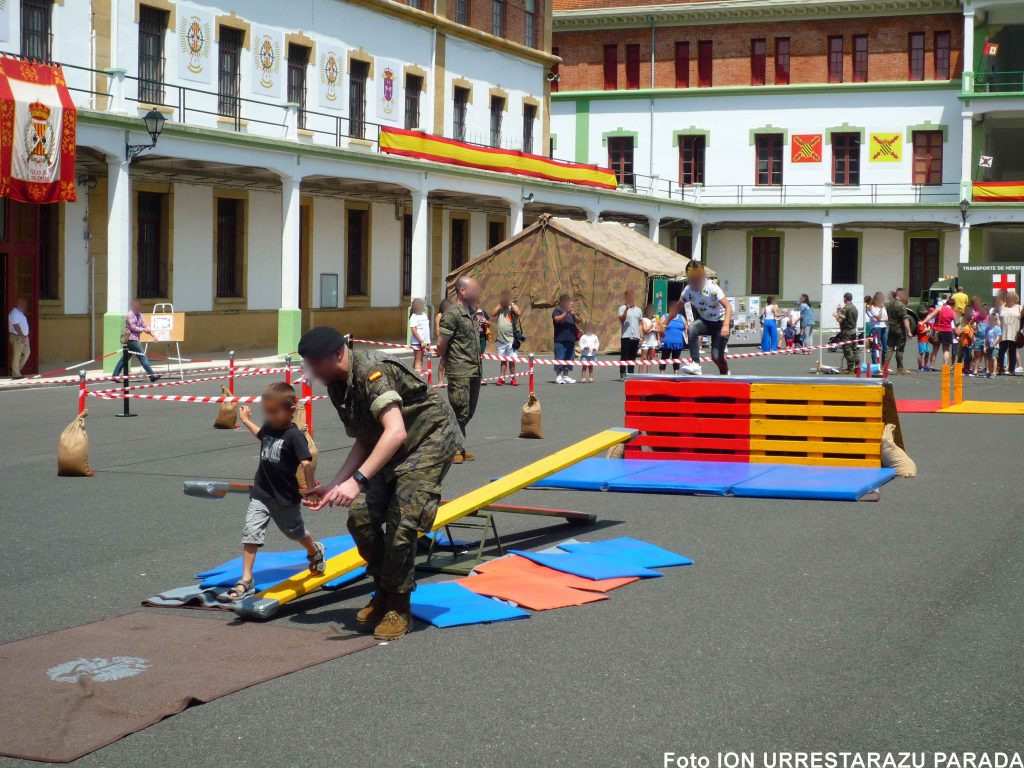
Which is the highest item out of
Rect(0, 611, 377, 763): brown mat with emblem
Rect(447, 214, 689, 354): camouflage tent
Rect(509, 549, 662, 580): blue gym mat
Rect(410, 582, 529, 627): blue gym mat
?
Rect(447, 214, 689, 354): camouflage tent

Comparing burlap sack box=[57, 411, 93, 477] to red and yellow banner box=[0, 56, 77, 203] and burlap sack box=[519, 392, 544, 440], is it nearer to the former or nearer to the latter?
burlap sack box=[519, 392, 544, 440]

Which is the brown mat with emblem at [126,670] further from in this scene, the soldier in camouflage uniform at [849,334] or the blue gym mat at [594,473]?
the soldier in camouflage uniform at [849,334]

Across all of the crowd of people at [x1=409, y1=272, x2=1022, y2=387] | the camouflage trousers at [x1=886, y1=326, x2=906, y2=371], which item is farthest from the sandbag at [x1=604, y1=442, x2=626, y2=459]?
the camouflage trousers at [x1=886, y1=326, x2=906, y2=371]

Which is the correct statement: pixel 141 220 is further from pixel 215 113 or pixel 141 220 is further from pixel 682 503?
pixel 682 503

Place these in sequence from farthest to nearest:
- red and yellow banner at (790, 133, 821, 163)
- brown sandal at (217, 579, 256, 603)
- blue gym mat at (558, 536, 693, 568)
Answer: red and yellow banner at (790, 133, 821, 163), blue gym mat at (558, 536, 693, 568), brown sandal at (217, 579, 256, 603)

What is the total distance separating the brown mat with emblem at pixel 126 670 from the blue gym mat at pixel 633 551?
2.44m

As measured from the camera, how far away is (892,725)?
545cm

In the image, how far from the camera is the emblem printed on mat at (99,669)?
612cm

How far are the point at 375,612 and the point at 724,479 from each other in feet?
18.5

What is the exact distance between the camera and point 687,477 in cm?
1221

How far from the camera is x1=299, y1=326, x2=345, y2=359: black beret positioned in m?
6.67

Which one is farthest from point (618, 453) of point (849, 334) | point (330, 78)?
point (330, 78)

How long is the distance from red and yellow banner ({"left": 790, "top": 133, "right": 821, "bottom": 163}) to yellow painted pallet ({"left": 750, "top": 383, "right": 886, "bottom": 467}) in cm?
4366

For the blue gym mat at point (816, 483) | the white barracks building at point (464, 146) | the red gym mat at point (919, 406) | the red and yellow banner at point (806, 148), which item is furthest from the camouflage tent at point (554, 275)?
the blue gym mat at point (816, 483)
